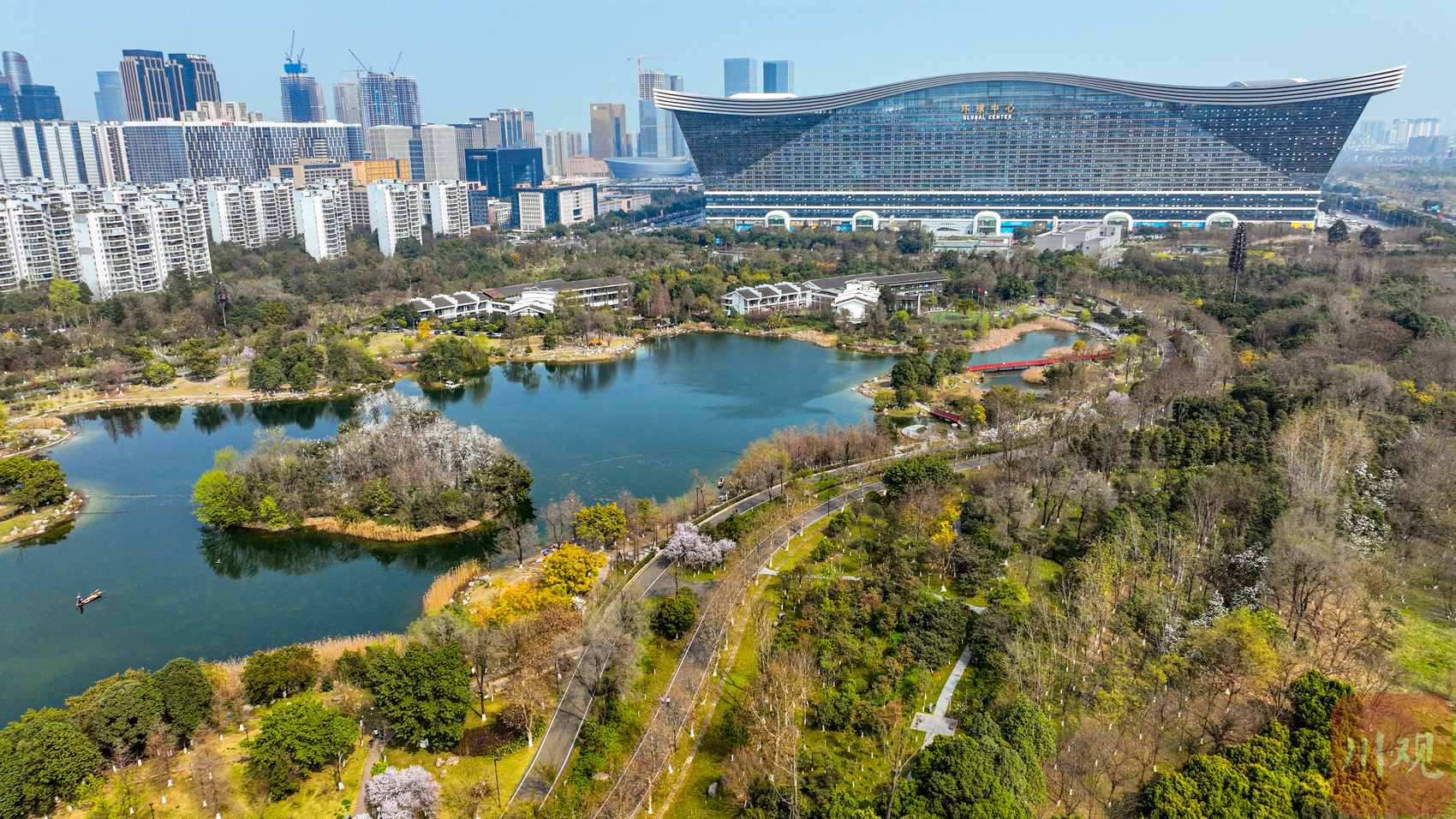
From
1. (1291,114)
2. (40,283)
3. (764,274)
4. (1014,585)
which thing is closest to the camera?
(1014,585)

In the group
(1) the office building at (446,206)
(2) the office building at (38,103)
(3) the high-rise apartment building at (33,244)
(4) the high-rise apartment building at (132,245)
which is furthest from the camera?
(2) the office building at (38,103)

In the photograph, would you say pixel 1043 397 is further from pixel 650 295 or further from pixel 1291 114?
pixel 1291 114

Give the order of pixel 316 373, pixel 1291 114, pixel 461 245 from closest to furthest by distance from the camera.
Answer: pixel 316 373, pixel 461 245, pixel 1291 114

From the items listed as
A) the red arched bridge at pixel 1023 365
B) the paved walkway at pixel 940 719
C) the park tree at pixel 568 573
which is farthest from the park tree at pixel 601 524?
the red arched bridge at pixel 1023 365

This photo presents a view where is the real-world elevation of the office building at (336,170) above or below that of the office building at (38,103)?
below

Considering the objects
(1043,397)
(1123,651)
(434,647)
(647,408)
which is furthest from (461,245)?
(1123,651)

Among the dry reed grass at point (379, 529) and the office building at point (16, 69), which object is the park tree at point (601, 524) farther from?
the office building at point (16, 69)

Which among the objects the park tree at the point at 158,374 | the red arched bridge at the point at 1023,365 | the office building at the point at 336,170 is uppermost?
the office building at the point at 336,170
